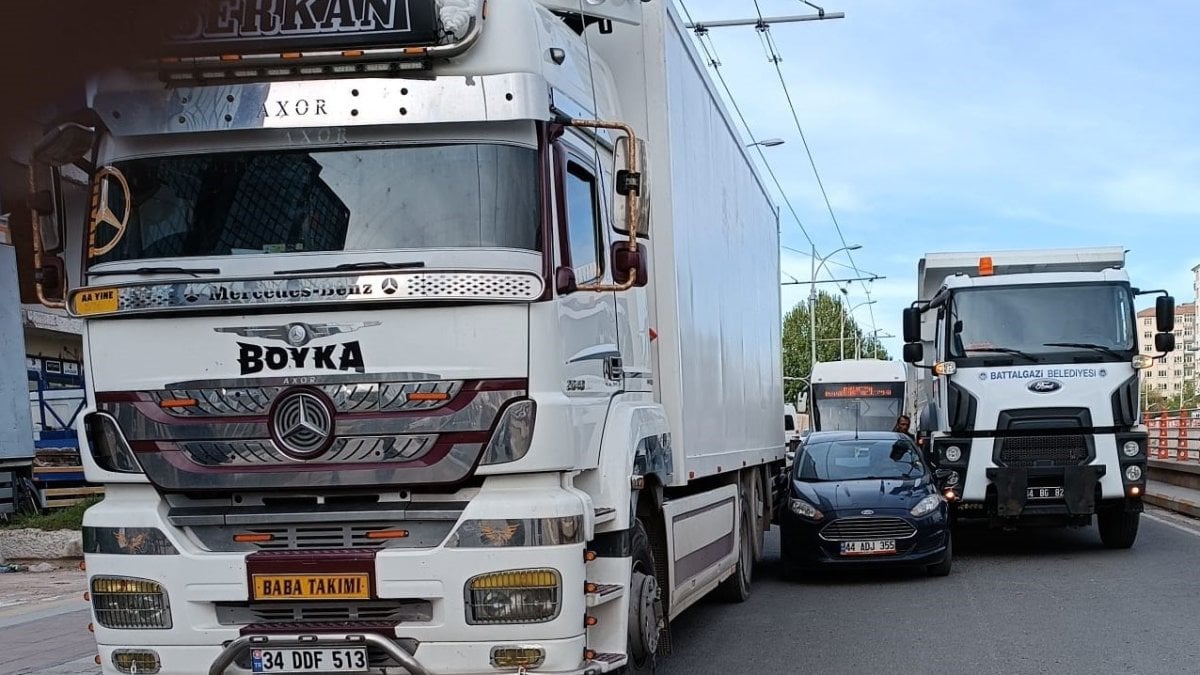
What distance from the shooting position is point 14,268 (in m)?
19.2

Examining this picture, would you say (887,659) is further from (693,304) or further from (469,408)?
(469,408)

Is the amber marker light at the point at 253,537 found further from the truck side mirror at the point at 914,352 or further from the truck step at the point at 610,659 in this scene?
the truck side mirror at the point at 914,352

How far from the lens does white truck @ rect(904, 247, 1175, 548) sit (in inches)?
543

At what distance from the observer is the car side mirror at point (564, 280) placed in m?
5.70

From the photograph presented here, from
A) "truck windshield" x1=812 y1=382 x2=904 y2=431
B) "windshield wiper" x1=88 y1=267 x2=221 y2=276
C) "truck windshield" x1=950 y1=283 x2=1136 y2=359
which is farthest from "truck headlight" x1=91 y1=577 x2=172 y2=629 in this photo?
"truck windshield" x1=812 y1=382 x2=904 y2=431

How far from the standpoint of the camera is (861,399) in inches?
1205

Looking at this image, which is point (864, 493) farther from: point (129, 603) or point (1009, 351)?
point (129, 603)

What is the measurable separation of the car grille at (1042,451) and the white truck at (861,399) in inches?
645

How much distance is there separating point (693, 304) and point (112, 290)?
12.9ft

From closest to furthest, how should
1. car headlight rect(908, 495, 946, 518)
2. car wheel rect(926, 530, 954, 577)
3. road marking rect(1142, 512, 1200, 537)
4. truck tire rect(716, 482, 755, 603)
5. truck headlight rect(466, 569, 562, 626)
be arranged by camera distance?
truck headlight rect(466, 569, 562, 626)
truck tire rect(716, 482, 755, 603)
car headlight rect(908, 495, 946, 518)
car wheel rect(926, 530, 954, 577)
road marking rect(1142, 512, 1200, 537)

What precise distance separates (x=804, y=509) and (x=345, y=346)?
307 inches

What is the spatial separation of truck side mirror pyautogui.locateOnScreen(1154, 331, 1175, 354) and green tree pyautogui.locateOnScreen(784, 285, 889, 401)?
55593 mm

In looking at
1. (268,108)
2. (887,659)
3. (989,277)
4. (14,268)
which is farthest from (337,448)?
(14,268)

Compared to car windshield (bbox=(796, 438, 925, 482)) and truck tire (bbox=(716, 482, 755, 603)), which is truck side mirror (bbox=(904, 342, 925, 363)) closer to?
car windshield (bbox=(796, 438, 925, 482))
